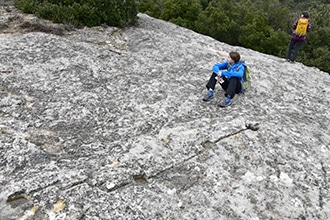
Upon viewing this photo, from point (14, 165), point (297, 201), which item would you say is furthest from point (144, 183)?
point (297, 201)

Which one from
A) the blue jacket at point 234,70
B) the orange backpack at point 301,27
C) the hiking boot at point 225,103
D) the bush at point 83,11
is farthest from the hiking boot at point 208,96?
the bush at point 83,11

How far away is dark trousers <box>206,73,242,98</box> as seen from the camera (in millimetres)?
8344

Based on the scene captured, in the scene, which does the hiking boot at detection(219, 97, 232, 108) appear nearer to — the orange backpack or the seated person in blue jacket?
the seated person in blue jacket

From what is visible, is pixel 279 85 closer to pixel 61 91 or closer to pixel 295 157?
pixel 295 157

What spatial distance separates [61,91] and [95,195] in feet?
12.1

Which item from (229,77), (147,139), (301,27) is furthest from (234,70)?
(301,27)

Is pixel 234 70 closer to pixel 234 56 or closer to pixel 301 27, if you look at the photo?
pixel 234 56

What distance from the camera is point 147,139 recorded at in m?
6.74

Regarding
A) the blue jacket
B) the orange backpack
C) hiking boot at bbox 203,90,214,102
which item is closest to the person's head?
the blue jacket

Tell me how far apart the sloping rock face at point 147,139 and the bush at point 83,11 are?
2.15 meters

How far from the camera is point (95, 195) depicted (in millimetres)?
5215

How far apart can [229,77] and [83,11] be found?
24.4ft

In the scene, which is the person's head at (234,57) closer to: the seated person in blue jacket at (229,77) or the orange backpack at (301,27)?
the seated person in blue jacket at (229,77)

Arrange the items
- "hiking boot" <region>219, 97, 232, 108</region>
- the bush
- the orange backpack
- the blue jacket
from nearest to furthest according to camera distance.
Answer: "hiking boot" <region>219, 97, 232, 108</region>, the blue jacket, the orange backpack, the bush
